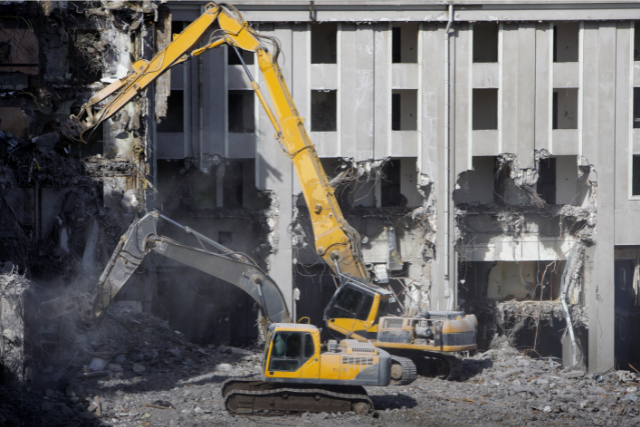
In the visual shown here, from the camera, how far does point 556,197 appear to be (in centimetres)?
2253

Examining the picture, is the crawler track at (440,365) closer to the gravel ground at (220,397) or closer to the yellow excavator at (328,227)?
the gravel ground at (220,397)

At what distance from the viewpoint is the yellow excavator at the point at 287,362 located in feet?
38.1

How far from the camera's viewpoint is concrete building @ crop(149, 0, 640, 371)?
2056 cm

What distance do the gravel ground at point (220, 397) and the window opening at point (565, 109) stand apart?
9482 mm

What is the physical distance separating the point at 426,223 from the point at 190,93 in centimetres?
905

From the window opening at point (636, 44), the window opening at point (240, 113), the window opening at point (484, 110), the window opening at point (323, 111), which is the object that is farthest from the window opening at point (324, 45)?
the window opening at point (636, 44)

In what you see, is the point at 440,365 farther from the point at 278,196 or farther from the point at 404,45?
the point at 404,45

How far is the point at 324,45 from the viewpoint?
2195cm

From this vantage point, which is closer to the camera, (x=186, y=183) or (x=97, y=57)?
(x=97, y=57)

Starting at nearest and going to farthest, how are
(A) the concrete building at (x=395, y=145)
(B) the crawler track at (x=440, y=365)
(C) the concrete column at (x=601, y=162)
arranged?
(B) the crawler track at (x=440, y=365) < (A) the concrete building at (x=395, y=145) < (C) the concrete column at (x=601, y=162)

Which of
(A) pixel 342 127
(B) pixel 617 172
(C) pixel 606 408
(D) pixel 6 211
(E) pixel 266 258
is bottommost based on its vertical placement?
(C) pixel 606 408

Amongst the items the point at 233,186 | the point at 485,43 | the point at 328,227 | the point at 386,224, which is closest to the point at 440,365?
the point at 328,227

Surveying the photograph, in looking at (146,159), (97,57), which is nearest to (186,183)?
(146,159)

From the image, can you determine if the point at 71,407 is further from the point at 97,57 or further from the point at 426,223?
the point at 426,223
